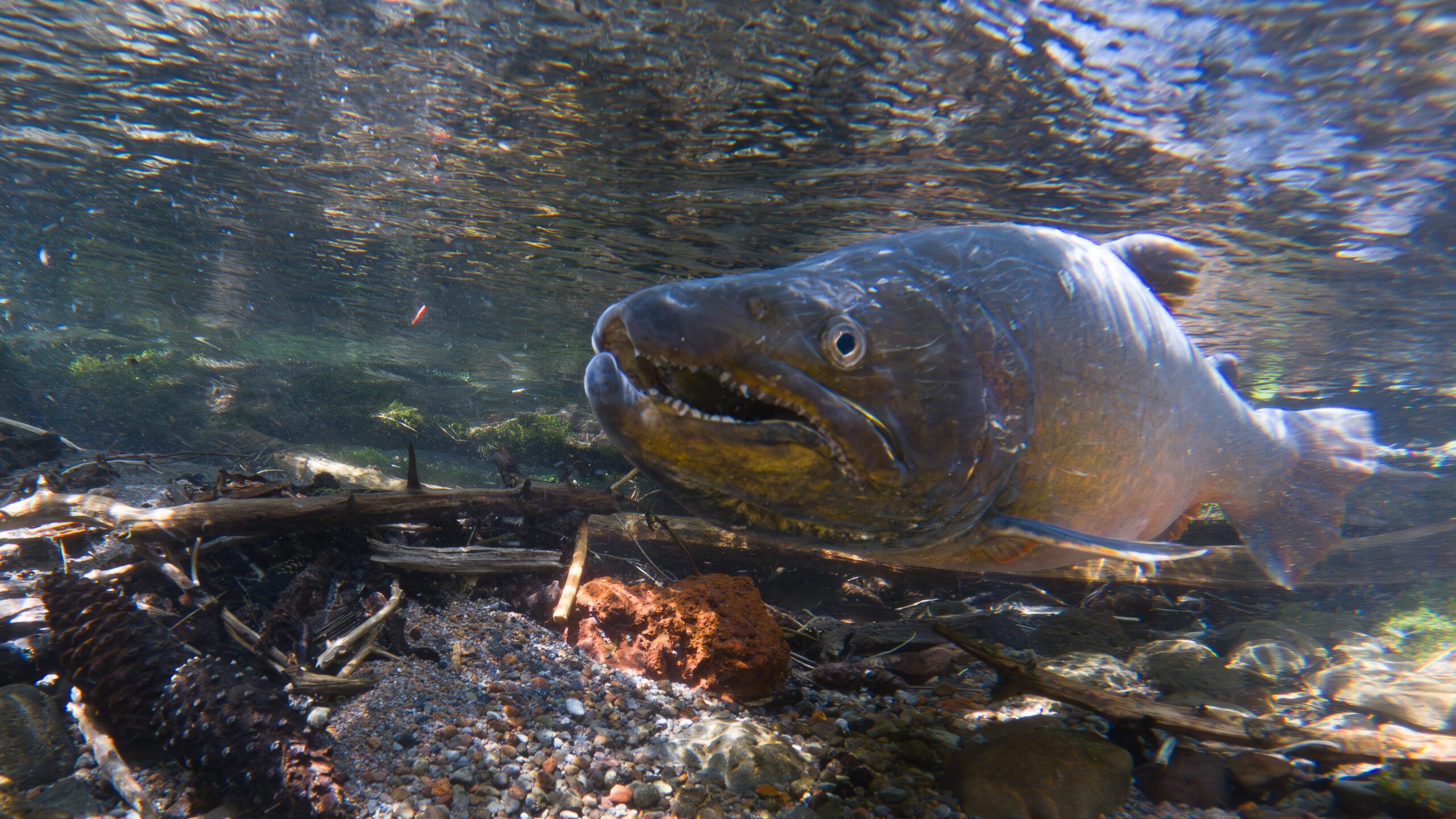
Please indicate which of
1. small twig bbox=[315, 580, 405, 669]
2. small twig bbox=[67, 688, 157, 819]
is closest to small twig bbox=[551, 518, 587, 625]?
small twig bbox=[315, 580, 405, 669]

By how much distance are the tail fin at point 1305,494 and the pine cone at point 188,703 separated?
19.4ft

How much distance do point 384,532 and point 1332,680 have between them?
7.66 m

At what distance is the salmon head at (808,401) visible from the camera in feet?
5.90

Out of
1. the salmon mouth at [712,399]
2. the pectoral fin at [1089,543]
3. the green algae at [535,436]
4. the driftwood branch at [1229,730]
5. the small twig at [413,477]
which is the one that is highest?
the salmon mouth at [712,399]

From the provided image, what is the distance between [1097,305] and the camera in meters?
2.80

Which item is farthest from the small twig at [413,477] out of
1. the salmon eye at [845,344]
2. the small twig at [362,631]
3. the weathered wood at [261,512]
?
the salmon eye at [845,344]

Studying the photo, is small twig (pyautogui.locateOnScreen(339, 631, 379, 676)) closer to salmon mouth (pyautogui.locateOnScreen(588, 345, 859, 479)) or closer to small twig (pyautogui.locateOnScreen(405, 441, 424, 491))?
small twig (pyautogui.locateOnScreen(405, 441, 424, 491))

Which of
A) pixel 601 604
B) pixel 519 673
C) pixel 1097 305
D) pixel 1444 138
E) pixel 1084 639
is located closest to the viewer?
pixel 1097 305

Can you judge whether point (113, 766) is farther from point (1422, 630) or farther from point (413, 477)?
point (1422, 630)

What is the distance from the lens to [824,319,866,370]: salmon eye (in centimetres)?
187

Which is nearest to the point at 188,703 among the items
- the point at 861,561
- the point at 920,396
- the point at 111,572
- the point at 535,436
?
the point at 111,572

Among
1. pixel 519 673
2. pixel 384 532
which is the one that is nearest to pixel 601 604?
pixel 519 673

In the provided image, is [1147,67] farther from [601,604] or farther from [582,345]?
[582,345]

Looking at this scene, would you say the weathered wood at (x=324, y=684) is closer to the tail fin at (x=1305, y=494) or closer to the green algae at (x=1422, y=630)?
the tail fin at (x=1305, y=494)
